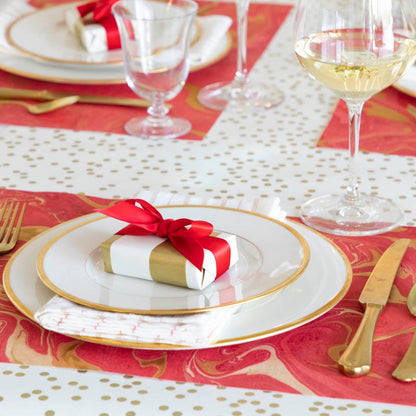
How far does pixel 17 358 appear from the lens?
2.69 feet

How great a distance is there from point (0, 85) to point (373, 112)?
0.65m

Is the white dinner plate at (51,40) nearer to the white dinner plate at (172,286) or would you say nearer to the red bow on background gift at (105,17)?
the red bow on background gift at (105,17)

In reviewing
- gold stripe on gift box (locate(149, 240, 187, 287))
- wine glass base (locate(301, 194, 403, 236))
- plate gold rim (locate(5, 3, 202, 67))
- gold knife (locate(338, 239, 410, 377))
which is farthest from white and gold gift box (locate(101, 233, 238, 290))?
plate gold rim (locate(5, 3, 202, 67))

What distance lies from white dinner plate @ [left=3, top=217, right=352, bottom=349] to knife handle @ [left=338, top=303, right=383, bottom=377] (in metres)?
0.03

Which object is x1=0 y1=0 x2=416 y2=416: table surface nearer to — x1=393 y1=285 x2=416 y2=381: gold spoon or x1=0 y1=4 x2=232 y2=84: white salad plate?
x1=0 y1=4 x2=232 y2=84: white salad plate

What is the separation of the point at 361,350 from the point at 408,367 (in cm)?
4

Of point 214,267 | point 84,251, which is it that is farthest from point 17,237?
point 214,267

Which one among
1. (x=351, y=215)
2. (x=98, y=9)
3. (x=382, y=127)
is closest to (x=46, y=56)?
(x=98, y=9)

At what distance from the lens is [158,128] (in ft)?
4.66

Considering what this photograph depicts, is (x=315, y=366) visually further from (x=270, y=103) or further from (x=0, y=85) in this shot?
(x=0, y=85)

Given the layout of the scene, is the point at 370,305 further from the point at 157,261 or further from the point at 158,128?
the point at 158,128

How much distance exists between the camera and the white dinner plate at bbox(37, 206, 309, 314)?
82 centimetres

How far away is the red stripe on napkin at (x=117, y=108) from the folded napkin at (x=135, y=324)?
623 millimetres

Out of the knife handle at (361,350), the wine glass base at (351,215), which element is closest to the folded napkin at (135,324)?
the knife handle at (361,350)
